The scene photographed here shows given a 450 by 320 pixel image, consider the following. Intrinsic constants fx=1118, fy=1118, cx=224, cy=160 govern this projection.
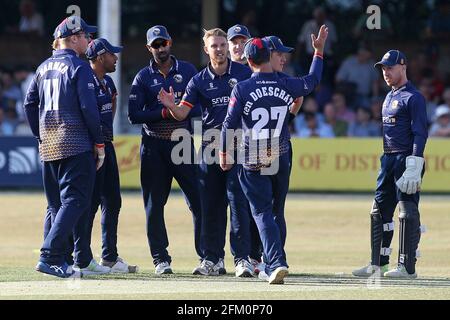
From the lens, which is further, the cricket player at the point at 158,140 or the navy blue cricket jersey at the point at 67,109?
the cricket player at the point at 158,140

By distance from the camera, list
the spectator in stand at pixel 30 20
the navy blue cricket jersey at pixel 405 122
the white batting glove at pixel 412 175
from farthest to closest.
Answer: the spectator in stand at pixel 30 20, the navy blue cricket jersey at pixel 405 122, the white batting glove at pixel 412 175

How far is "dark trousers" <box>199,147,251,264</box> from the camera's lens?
35.0 feet

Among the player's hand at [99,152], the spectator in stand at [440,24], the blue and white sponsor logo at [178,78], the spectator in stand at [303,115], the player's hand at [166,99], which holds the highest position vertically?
the spectator in stand at [440,24]

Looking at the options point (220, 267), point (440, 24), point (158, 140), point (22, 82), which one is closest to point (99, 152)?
point (158, 140)

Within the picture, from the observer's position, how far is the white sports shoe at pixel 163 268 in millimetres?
10938

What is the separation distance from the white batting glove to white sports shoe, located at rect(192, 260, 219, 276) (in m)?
1.98

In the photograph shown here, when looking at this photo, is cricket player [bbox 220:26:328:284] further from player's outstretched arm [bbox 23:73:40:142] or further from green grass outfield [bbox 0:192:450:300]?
player's outstretched arm [bbox 23:73:40:142]

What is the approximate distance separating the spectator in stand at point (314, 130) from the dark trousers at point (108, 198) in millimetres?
10448

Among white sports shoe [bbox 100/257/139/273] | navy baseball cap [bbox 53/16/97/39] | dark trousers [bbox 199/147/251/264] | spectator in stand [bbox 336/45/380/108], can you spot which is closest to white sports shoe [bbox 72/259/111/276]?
white sports shoe [bbox 100/257/139/273]

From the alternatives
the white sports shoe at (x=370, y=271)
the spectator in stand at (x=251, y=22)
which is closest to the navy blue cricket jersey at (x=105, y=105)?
the white sports shoe at (x=370, y=271)

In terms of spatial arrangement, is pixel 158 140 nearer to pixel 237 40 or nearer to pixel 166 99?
pixel 166 99

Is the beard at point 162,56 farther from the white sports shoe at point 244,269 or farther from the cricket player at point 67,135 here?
the white sports shoe at point 244,269
